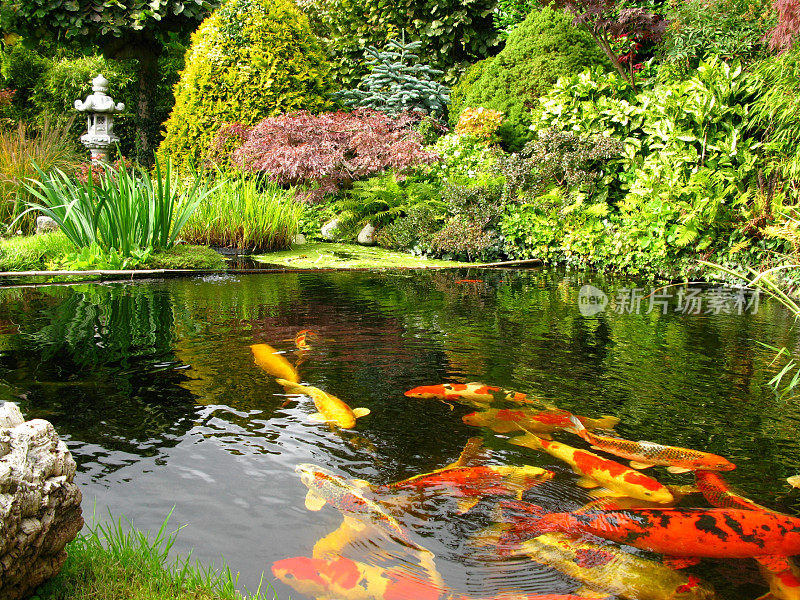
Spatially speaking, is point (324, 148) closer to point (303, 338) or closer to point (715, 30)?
point (715, 30)

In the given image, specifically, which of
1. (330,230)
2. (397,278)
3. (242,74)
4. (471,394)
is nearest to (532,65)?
(330,230)

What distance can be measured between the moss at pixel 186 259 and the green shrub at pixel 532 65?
5528mm

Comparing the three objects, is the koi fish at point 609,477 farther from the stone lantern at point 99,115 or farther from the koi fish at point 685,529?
the stone lantern at point 99,115

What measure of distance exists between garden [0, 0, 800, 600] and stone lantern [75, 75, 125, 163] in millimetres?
112

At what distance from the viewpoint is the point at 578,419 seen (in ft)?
8.41

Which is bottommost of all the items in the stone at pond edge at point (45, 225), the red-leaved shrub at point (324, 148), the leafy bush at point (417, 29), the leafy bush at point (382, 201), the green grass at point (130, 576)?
the green grass at point (130, 576)

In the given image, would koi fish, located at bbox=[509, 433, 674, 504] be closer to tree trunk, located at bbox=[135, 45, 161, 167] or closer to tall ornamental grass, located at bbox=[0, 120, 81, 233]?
tall ornamental grass, located at bbox=[0, 120, 81, 233]

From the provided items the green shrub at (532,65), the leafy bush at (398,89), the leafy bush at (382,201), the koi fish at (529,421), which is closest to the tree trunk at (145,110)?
the leafy bush at (398,89)

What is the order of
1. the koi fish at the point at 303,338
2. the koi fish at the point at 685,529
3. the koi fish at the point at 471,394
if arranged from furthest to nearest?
the koi fish at the point at 303,338 < the koi fish at the point at 471,394 < the koi fish at the point at 685,529

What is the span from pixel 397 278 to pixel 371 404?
4431mm

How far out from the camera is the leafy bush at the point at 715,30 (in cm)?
817

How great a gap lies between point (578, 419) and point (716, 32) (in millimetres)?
8075

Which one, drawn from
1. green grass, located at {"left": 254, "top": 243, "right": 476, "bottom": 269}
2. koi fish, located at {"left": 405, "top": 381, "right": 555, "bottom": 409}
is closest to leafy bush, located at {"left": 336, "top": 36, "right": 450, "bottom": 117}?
green grass, located at {"left": 254, "top": 243, "right": 476, "bottom": 269}

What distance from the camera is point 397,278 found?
716 centimetres
